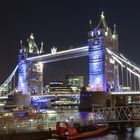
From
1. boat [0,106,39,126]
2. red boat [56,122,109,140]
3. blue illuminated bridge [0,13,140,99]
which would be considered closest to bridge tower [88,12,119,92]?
blue illuminated bridge [0,13,140,99]

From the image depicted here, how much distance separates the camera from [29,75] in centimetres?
9556

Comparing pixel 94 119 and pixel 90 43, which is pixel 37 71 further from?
pixel 94 119

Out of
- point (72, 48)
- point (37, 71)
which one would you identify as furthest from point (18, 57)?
point (72, 48)

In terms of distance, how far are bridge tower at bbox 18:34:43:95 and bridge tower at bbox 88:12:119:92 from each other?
963 inches

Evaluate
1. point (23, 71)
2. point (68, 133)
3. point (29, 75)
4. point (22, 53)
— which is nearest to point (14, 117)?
point (68, 133)

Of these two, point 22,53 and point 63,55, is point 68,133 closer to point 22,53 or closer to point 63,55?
point 63,55

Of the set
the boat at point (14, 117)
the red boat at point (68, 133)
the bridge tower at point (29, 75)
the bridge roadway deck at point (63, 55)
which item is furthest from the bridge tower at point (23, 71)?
the red boat at point (68, 133)

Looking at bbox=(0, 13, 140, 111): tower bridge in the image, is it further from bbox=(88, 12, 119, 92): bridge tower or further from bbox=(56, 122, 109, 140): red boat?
bbox=(56, 122, 109, 140): red boat

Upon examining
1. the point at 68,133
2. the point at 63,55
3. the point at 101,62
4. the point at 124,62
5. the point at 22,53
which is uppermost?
the point at 22,53

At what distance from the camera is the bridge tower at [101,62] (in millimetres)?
70312

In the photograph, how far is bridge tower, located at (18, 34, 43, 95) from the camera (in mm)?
96000

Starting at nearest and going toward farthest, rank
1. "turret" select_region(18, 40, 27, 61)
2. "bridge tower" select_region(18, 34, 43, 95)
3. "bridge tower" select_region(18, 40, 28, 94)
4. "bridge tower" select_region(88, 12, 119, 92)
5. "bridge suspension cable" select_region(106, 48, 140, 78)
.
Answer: "bridge suspension cable" select_region(106, 48, 140, 78)
"bridge tower" select_region(88, 12, 119, 92)
"bridge tower" select_region(18, 34, 43, 95)
"bridge tower" select_region(18, 40, 28, 94)
"turret" select_region(18, 40, 27, 61)

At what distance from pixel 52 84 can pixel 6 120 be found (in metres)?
114

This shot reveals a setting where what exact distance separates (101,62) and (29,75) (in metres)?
29.0
